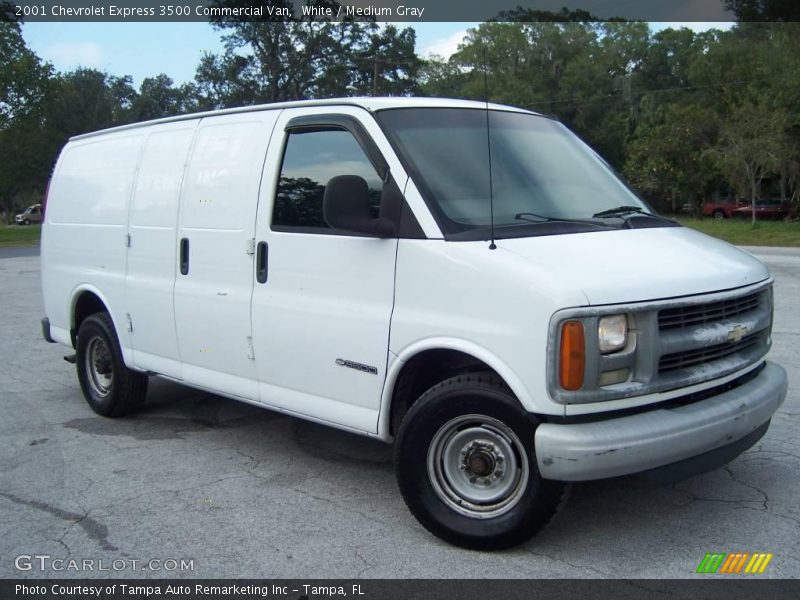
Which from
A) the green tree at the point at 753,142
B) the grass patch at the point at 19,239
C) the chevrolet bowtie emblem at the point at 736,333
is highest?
the green tree at the point at 753,142

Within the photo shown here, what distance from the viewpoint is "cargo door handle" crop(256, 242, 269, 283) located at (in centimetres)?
478

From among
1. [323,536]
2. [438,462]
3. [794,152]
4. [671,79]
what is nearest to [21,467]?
[323,536]

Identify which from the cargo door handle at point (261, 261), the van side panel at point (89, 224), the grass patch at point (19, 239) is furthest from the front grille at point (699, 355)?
the grass patch at point (19, 239)

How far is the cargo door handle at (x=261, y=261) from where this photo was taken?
4.78 m

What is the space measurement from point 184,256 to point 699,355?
330 cm

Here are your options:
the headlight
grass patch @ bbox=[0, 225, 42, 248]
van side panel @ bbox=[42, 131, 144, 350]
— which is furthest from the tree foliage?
the headlight

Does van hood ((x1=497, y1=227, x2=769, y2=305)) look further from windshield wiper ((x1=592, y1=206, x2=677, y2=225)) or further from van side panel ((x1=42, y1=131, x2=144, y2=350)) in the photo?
van side panel ((x1=42, y1=131, x2=144, y2=350))

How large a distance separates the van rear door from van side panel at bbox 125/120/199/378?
0.37 feet

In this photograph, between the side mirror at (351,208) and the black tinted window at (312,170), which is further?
the black tinted window at (312,170)

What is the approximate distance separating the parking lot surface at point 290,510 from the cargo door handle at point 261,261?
1.22 m

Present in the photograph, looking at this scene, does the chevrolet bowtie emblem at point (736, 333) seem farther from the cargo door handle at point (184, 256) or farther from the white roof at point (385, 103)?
the cargo door handle at point (184, 256)

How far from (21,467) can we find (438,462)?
114 inches

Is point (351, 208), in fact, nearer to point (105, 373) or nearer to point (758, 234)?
point (105, 373)

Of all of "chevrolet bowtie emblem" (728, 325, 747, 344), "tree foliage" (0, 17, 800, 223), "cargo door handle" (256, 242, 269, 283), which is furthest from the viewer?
"tree foliage" (0, 17, 800, 223)
